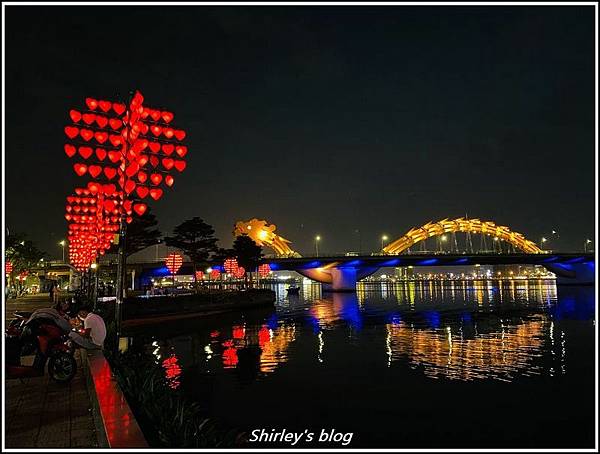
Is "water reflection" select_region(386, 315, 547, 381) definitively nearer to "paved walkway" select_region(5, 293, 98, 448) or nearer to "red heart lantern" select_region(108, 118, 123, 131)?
"paved walkway" select_region(5, 293, 98, 448)

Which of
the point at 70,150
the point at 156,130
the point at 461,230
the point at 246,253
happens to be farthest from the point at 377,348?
the point at 461,230

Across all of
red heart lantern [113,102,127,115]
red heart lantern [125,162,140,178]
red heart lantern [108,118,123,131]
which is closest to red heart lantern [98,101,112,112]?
red heart lantern [113,102,127,115]

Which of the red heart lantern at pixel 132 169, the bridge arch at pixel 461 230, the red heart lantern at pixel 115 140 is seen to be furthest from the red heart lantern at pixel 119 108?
the bridge arch at pixel 461 230

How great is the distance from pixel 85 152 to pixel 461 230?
5507 inches

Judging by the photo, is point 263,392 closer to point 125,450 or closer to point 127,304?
point 125,450

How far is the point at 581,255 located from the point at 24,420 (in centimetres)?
12538

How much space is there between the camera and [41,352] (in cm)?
1268

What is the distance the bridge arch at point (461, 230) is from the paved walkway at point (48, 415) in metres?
121

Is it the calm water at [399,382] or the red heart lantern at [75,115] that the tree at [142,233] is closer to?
the calm water at [399,382]

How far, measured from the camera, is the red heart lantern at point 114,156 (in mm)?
18828

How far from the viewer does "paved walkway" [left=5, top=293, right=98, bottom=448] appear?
8609 mm

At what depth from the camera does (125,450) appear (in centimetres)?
768

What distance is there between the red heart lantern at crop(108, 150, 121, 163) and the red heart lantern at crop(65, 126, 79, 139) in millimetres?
1431

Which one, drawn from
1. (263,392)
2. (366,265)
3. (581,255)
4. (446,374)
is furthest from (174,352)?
(581,255)
